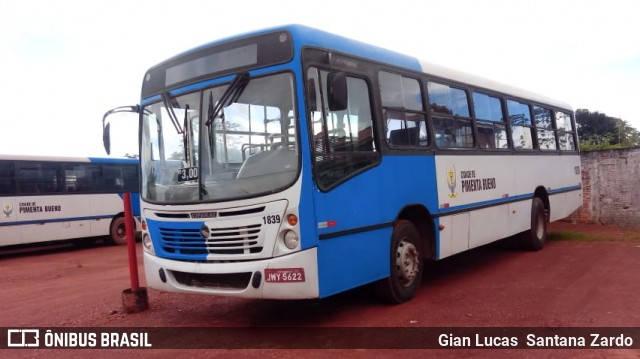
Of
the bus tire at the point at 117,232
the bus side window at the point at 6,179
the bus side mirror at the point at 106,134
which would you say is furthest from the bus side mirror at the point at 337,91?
the bus tire at the point at 117,232

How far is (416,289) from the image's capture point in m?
6.45

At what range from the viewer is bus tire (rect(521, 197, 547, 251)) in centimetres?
992

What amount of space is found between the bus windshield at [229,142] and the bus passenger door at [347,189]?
11.5 inches

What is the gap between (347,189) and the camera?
5.29 m

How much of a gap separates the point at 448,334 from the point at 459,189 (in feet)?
9.19

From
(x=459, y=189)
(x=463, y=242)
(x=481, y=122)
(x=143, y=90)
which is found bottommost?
(x=463, y=242)

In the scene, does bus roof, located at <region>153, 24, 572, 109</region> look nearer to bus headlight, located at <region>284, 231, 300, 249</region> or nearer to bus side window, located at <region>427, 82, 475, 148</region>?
bus side window, located at <region>427, 82, 475, 148</region>

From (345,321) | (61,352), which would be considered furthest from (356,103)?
(61,352)

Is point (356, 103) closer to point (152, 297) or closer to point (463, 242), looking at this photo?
point (463, 242)

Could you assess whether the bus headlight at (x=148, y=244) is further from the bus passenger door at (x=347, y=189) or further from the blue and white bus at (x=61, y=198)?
the blue and white bus at (x=61, y=198)

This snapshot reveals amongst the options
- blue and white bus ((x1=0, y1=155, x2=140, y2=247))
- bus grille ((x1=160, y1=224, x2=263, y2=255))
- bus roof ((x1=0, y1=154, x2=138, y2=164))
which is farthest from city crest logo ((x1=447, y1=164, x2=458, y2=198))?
bus roof ((x1=0, y1=154, x2=138, y2=164))

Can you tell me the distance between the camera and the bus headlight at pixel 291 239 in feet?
15.8

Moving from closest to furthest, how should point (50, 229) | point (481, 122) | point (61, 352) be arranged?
point (61, 352) < point (481, 122) < point (50, 229)

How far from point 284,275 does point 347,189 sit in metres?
1.09
